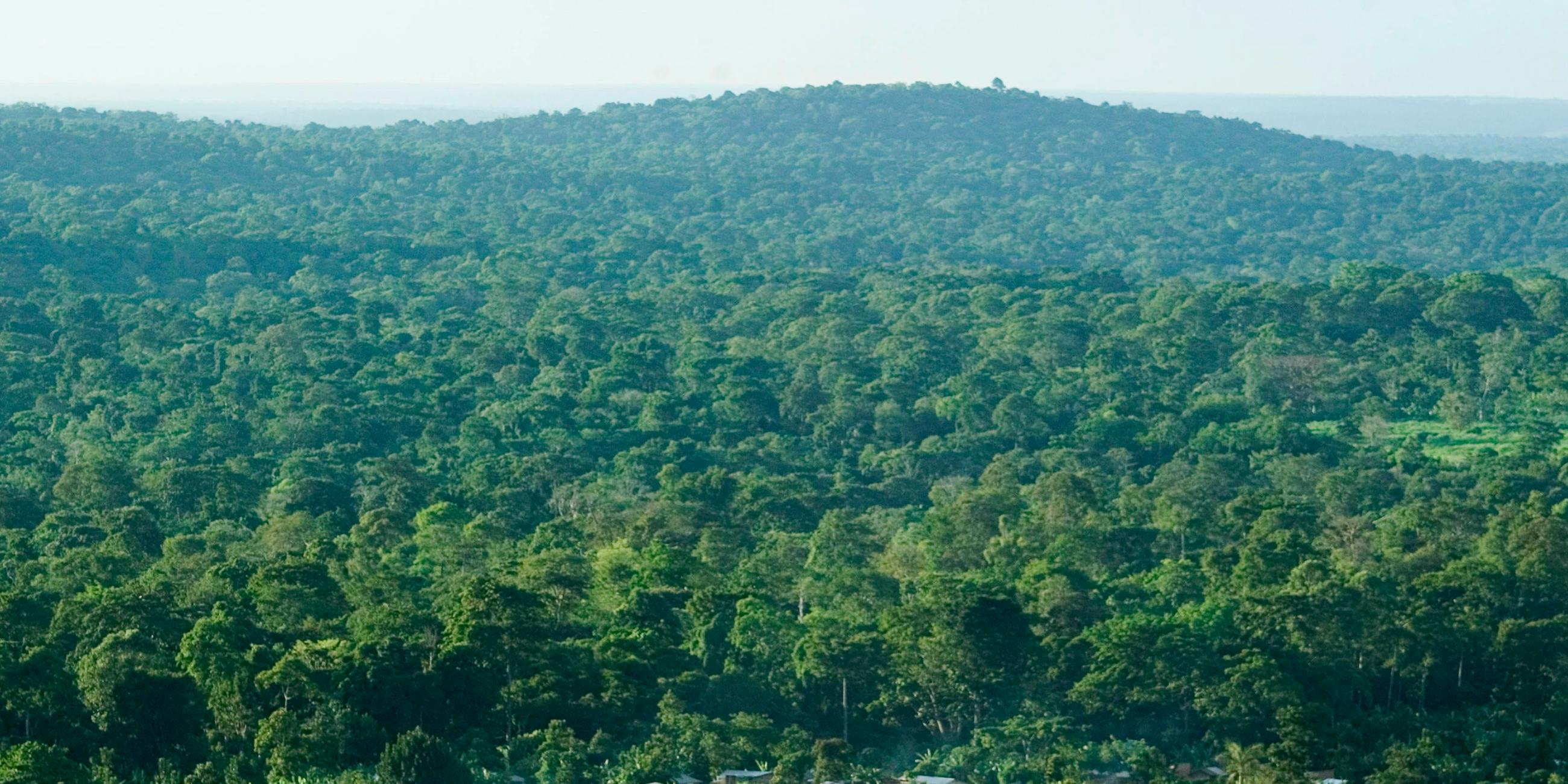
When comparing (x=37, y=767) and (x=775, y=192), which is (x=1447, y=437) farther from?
(x=775, y=192)

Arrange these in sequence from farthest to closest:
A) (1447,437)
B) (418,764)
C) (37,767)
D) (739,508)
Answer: (1447,437), (739,508), (418,764), (37,767)

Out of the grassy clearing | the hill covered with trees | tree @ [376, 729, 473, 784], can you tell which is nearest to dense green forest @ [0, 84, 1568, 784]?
tree @ [376, 729, 473, 784]

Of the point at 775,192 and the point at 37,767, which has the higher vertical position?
the point at 37,767

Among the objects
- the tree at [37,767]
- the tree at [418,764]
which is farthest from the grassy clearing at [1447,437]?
the tree at [37,767]

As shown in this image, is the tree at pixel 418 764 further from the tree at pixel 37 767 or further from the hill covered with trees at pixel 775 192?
the hill covered with trees at pixel 775 192

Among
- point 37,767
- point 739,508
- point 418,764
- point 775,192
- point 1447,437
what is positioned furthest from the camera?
point 775,192

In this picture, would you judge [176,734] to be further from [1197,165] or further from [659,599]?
[1197,165]

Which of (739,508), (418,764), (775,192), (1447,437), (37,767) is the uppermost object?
(37,767)

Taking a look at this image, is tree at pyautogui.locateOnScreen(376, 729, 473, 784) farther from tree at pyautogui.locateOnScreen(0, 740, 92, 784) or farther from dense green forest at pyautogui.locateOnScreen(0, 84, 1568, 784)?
tree at pyautogui.locateOnScreen(0, 740, 92, 784)

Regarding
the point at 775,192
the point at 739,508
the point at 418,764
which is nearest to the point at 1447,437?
the point at 739,508
